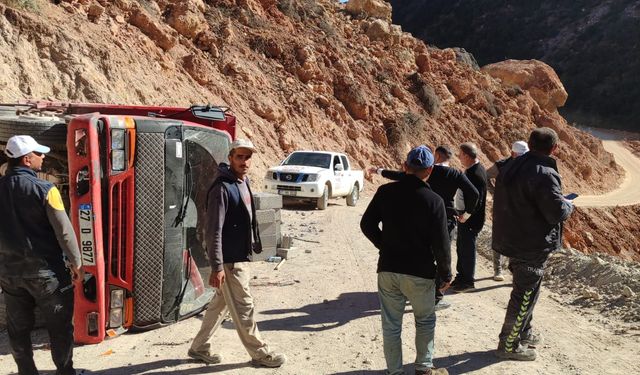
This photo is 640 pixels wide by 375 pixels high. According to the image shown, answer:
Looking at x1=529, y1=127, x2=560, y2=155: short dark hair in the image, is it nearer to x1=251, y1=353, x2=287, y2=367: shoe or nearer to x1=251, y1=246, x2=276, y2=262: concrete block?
x1=251, y1=353, x2=287, y2=367: shoe

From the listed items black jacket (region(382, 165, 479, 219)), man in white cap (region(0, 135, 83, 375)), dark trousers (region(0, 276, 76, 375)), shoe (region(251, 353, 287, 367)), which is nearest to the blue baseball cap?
shoe (region(251, 353, 287, 367))

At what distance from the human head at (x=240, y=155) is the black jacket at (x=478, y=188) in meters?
3.46

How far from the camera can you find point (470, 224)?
7.36 m

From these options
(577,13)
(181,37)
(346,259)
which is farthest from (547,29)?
(346,259)

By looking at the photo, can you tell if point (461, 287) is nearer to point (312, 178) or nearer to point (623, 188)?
point (312, 178)

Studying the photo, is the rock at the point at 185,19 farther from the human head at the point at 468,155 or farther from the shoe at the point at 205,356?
the shoe at the point at 205,356

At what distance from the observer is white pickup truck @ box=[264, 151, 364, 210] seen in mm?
15805

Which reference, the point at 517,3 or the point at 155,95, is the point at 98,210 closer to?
the point at 155,95

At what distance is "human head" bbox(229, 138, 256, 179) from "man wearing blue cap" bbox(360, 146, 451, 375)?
1123 mm

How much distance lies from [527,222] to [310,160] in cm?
1259

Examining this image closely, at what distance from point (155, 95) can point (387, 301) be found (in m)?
16.4

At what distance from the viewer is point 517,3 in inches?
3767

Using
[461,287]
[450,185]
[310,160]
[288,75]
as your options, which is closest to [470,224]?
[461,287]

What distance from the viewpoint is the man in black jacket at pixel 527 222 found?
486 centimetres
